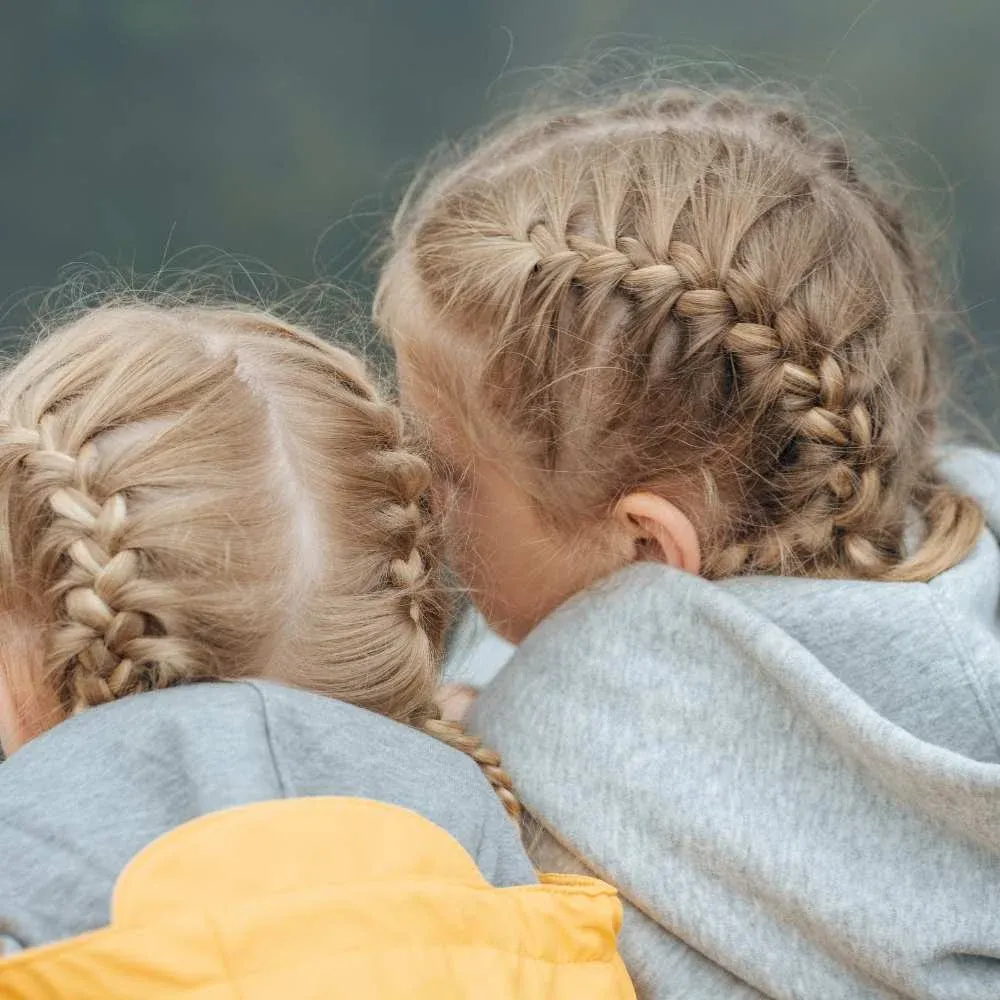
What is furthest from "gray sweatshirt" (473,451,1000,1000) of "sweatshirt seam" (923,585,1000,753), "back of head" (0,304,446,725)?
"back of head" (0,304,446,725)

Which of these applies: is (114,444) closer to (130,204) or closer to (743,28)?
(130,204)

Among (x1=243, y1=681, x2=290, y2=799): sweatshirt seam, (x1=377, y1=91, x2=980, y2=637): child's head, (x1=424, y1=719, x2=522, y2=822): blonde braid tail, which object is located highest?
(x1=377, y1=91, x2=980, y2=637): child's head

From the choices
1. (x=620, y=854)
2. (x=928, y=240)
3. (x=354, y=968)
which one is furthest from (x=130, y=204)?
(x=354, y=968)

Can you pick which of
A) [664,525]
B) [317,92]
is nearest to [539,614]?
[664,525]

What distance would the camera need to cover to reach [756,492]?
1.01 m

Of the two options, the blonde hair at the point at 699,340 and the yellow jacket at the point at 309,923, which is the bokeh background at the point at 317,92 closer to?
the blonde hair at the point at 699,340

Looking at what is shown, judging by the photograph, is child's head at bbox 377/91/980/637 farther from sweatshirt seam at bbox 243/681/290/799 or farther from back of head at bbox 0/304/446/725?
sweatshirt seam at bbox 243/681/290/799

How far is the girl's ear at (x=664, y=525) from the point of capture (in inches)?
39.8

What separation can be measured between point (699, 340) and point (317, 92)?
832mm

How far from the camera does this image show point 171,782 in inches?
28.1

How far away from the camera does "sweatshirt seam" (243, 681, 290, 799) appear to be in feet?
2.35

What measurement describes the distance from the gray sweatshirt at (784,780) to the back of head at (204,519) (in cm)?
13

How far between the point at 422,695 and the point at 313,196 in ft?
2.99

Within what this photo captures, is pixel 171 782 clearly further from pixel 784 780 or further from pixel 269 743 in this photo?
pixel 784 780
